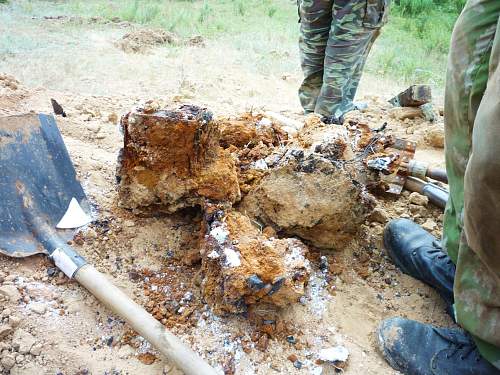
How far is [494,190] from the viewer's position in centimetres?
113

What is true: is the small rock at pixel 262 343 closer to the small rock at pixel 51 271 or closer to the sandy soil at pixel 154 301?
the sandy soil at pixel 154 301

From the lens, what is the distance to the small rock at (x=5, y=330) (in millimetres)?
1563

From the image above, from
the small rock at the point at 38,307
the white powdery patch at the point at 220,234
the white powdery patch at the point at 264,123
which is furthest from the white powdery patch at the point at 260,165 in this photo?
the small rock at the point at 38,307

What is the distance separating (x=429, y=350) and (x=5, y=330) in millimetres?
1524

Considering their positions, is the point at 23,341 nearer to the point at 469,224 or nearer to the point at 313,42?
the point at 469,224

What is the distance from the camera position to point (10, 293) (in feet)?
5.56

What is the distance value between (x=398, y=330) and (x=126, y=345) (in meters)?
1.02

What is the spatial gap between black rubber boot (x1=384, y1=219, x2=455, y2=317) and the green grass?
12.2 ft

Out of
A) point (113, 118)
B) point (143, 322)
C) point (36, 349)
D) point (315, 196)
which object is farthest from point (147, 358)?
point (113, 118)

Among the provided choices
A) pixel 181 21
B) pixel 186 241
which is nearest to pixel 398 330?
pixel 186 241

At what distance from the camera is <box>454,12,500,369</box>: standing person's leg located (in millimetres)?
1094

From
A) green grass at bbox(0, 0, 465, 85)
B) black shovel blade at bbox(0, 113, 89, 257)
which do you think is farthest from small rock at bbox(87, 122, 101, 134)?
green grass at bbox(0, 0, 465, 85)

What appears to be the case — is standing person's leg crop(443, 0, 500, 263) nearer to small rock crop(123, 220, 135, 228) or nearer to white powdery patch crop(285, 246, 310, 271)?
white powdery patch crop(285, 246, 310, 271)

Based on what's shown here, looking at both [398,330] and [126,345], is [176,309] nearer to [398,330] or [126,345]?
[126,345]
